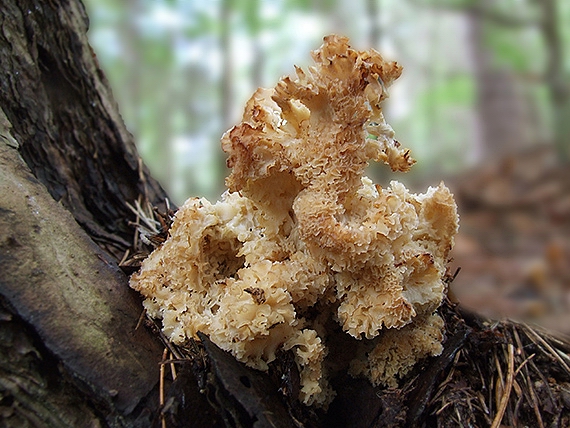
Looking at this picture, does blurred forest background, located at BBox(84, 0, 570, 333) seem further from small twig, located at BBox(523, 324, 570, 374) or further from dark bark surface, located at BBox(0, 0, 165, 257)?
small twig, located at BBox(523, 324, 570, 374)

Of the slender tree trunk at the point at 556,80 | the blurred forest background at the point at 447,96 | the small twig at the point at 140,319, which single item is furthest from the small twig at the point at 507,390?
the slender tree trunk at the point at 556,80

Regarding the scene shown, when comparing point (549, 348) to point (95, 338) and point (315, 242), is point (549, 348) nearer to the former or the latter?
point (315, 242)

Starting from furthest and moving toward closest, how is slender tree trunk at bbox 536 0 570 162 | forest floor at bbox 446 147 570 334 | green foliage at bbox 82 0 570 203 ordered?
green foliage at bbox 82 0 570 203 → slender tree trunk at bbox 536 0 570 162 → forest floor at bbox 446 147 570 334

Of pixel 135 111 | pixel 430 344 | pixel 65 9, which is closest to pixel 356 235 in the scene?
pixel 430 344

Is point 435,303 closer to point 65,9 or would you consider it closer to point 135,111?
point 65,9

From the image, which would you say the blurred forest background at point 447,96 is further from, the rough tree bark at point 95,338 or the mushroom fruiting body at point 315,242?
the rough tree bark at point 95,338

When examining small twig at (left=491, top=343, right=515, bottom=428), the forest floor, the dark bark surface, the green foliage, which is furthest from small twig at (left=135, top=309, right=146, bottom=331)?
the green foliage
